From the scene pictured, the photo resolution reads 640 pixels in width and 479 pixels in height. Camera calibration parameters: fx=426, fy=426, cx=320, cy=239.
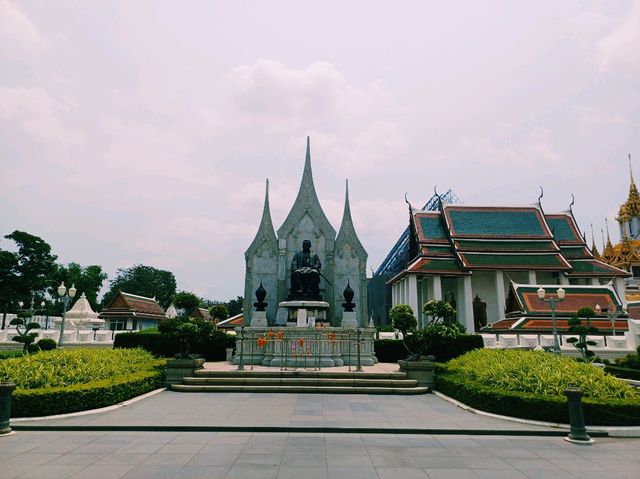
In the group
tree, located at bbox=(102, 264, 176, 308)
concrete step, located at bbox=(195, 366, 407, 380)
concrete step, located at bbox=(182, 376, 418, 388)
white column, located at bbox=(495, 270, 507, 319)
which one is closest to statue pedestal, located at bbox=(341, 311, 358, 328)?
concrete step, located at bbox=(195, 366, 407, 380)

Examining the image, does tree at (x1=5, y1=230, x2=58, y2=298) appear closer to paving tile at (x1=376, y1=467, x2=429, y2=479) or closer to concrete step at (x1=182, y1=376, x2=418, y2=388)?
concrete step at (x1=182, y1=376, x2=418, y2=388)

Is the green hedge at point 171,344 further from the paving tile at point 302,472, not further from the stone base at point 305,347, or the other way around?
the paving tile at point 302,472

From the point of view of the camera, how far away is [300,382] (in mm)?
14734

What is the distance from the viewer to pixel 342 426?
9.43m

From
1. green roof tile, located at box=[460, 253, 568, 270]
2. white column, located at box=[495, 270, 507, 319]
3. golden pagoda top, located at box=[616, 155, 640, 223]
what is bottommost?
white column, located at box=[495, 270, 507, 319]

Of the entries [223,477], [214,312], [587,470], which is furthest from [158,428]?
[214,312]

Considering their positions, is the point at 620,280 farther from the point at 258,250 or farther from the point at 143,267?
the point at 143,267

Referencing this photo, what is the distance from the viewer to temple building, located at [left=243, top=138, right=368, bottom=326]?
27.1m

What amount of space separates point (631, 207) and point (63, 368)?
308 feet

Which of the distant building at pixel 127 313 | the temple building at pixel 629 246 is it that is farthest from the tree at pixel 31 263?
the temple building at pixel 629 246

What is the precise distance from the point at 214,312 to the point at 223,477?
17887 millimetres

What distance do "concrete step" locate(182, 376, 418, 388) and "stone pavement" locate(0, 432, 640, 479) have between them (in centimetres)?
575

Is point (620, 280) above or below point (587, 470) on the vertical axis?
above

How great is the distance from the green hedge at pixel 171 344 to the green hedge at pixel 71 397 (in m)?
9.30
